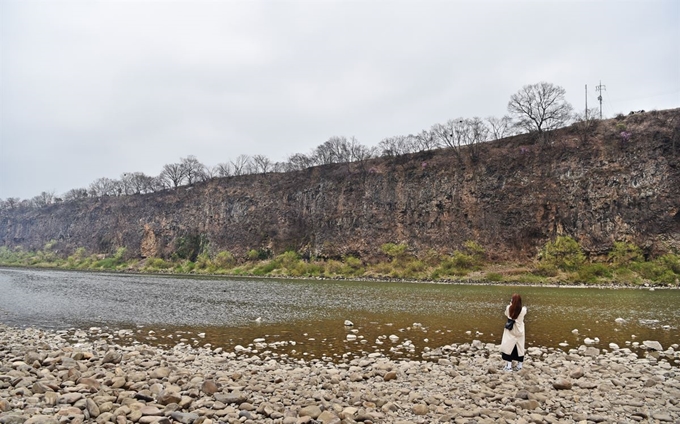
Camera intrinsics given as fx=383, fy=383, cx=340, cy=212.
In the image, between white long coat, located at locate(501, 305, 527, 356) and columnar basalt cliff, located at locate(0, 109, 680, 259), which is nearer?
white long coat, located at locate(501, 305, 527, 356)

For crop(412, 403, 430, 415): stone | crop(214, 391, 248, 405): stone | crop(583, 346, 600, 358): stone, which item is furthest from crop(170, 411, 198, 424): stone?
crop(583, 346, 600, 358): stone

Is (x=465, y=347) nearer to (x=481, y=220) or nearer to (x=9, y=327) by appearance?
(x=9, y=327)

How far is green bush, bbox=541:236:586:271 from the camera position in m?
45.0

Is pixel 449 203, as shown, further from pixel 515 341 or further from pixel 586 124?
pixel 515 341

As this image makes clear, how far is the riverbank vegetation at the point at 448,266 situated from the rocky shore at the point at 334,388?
116 ft

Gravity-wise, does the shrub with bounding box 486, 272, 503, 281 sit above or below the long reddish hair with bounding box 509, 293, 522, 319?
below

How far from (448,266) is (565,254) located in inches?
551

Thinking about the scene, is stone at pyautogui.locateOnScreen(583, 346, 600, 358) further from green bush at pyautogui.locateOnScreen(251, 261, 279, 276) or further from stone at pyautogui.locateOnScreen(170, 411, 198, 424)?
green bush at pyautogui.locateOnScreen(251, 261, 279, 276)

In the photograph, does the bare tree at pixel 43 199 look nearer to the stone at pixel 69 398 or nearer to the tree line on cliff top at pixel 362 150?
the tree line on cliff top at pixel 362 150

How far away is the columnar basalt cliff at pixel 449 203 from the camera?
4922cm

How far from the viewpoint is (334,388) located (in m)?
8.14

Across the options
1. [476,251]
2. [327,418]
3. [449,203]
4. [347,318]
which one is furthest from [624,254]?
[327,418]

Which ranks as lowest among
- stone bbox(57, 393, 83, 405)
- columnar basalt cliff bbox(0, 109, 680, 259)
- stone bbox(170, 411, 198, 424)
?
stone bbox(170, 411, 198, 424)

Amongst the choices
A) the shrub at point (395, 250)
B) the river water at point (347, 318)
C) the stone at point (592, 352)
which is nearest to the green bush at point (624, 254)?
the river water at point (347, 318)
